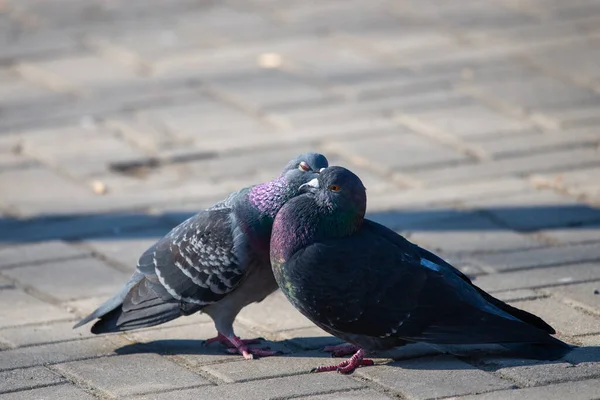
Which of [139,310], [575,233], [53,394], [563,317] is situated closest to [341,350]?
[139,310]

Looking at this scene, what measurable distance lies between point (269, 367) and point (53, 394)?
0.79m

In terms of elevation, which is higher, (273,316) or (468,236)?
(468,236)

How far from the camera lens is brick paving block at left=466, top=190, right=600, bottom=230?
5551mm

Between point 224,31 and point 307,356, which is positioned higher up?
point 224,31

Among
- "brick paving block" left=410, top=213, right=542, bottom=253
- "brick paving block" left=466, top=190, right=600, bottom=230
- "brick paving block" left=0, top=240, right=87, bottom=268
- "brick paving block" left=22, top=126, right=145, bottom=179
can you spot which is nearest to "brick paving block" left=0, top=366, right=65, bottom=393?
"brick paving block" left=0, top=240, right=87, bottom=268

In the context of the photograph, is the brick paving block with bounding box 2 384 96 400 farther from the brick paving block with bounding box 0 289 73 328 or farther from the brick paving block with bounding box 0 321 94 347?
the brick paving block with bounding box 0 289 73 328

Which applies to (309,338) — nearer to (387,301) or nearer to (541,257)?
(387,301)

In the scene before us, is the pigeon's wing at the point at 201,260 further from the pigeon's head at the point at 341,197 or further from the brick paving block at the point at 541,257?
the brick paving block at the point at 541,257

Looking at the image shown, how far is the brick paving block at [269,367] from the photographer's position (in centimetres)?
398

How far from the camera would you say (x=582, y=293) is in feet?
15.1

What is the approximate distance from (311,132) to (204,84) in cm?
134

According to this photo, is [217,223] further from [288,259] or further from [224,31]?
[224,31]

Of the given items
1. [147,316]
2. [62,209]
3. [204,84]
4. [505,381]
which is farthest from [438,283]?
[204,84]

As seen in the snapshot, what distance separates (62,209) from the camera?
239 inches
